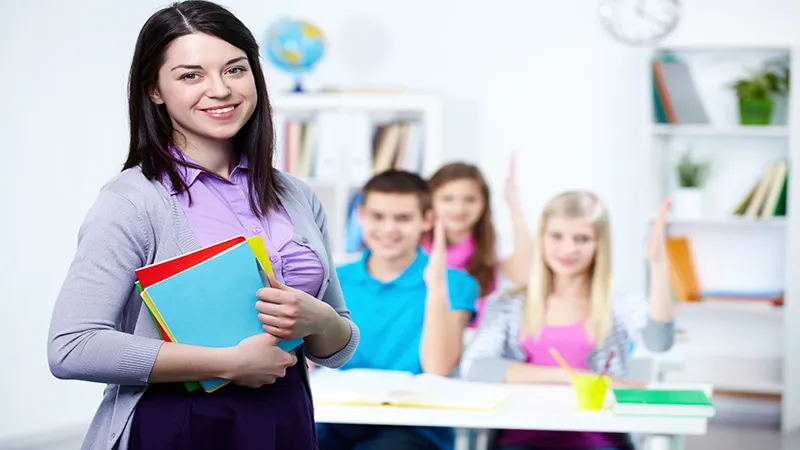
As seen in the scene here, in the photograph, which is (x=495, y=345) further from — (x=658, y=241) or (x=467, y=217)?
(x=467, y=217)

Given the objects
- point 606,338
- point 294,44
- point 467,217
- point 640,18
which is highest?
point 640,18

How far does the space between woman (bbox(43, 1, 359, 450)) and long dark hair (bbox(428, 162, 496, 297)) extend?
2.86 m

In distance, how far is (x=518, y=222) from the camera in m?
4.26

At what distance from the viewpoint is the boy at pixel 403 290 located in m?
2.74

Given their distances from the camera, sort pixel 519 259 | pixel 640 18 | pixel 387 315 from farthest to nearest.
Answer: pixel 640 18
pixel 519 259
pixel 387 315

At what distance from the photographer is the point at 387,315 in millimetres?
2812

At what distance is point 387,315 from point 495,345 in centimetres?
32

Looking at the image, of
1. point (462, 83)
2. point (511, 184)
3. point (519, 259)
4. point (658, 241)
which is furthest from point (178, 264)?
point (462, 83)

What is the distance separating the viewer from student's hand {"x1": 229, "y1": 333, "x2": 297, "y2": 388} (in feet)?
3.95

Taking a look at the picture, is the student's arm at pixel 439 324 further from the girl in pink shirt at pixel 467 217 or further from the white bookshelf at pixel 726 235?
the white bookshelf at pixel 726 235

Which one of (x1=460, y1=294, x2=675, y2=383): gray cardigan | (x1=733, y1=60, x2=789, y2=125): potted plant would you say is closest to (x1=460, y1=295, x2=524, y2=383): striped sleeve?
(x1=460, y1=294, x2=675, y2=383): gray cardigan

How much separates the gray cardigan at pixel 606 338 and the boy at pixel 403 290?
0.35ft

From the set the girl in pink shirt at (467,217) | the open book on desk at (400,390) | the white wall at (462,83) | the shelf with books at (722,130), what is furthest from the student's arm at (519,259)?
the open book on desk at (400,390)

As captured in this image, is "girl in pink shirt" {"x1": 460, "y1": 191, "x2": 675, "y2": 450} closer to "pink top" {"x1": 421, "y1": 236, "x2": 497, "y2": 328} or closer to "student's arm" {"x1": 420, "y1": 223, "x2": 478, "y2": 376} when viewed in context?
"student's arm" {"x1": 420, "y1": 223, "x2": 478, "y2": 376}
